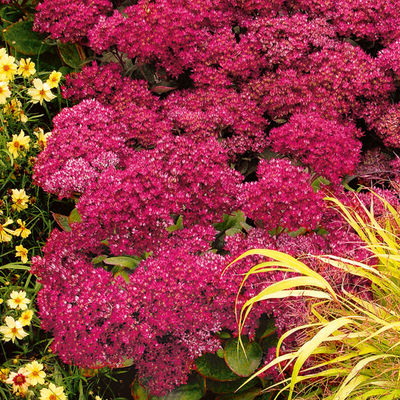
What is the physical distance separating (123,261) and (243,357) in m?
0.64

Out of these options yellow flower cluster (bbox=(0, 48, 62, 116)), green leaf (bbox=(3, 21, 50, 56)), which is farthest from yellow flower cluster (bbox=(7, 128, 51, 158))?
green leaf (bbox=(3, 21, 50, 56))

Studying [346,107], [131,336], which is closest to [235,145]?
[346,107]

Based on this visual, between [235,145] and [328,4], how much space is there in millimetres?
1085

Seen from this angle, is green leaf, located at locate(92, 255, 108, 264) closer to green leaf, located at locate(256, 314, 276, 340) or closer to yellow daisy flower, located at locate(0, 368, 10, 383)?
yellow daisy flower, located at locate(0, 368, 10, 383)

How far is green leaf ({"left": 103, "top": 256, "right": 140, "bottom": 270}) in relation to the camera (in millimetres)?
2201

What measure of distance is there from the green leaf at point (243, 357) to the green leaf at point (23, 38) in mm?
2269

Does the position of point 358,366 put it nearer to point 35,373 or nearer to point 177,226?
point 177,226

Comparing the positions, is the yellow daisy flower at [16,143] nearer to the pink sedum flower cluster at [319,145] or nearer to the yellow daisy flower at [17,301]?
the yellow daisy flower at [17,301]


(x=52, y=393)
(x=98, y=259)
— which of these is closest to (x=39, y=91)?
(x=98, y=259)

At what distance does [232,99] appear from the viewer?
2.68 meters

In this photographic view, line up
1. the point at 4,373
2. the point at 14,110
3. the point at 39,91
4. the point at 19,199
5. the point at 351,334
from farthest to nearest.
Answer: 1. the point at 14,110
2. the point at 39,91
3. the point at 19,199
4. the point at 4,373
5. the point at 351,334

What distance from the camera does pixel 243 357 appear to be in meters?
2.11

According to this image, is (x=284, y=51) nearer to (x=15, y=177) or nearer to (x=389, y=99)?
(x=389, y=99)

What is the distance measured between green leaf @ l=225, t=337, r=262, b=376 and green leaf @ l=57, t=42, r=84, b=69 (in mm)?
1986
